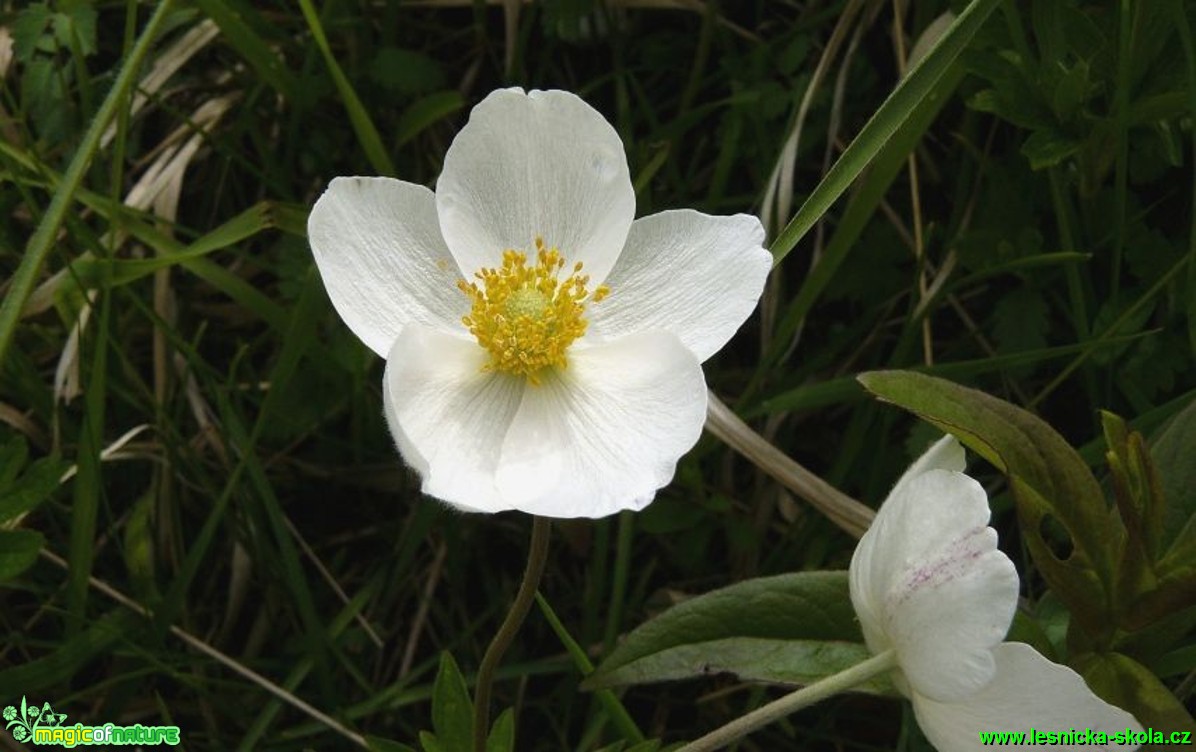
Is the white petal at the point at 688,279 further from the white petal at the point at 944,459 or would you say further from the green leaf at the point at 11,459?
the green leaf at the point at 11,459

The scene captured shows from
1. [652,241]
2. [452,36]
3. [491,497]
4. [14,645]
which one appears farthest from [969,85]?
[14,645]

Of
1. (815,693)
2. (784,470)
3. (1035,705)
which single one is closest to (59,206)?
(784,470)

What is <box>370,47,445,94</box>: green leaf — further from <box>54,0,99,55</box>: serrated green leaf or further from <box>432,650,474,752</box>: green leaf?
<box>432,650,474,752</box>: green leaf

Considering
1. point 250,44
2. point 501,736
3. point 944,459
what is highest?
point 250,44

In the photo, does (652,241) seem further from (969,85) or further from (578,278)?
(969,85)

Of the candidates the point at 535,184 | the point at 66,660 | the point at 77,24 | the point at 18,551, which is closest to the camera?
the point at 535,184

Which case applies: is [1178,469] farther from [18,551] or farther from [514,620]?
[18,551]
